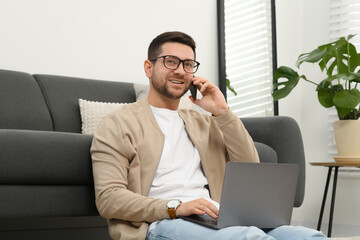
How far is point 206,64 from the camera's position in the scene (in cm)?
386

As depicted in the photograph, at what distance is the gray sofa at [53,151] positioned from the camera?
1790 mm

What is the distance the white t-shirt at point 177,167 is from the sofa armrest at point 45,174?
0.31 m

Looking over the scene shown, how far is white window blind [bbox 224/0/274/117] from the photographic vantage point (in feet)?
13.2

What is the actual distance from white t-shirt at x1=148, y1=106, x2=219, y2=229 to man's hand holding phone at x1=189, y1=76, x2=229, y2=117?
0.38ft

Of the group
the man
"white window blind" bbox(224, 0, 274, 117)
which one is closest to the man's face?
the man

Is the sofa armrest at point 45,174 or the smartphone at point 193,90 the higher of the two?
the smartphone at point 193,90

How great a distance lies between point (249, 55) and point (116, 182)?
2.74 metres

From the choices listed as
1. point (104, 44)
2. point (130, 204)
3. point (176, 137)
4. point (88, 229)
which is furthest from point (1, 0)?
point (130, 204)

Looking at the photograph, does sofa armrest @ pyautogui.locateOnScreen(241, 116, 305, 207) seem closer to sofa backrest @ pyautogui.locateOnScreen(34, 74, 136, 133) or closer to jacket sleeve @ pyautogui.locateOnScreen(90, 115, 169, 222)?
sofa backrest @ pyautogui.locateOnScreen(34, 74, 136, 133)

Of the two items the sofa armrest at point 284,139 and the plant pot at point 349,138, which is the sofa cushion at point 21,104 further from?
the plant pot at point 349,138

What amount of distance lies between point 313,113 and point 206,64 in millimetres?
1079

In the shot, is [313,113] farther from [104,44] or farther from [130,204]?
[130,204]

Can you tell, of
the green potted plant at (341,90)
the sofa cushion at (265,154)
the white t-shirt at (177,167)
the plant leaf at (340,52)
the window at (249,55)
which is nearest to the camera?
the white t-shirt at (177,167)

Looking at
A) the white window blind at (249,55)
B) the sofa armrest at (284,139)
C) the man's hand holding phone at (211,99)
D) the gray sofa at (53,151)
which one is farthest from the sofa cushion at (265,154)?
the white window blind at (249,55)
